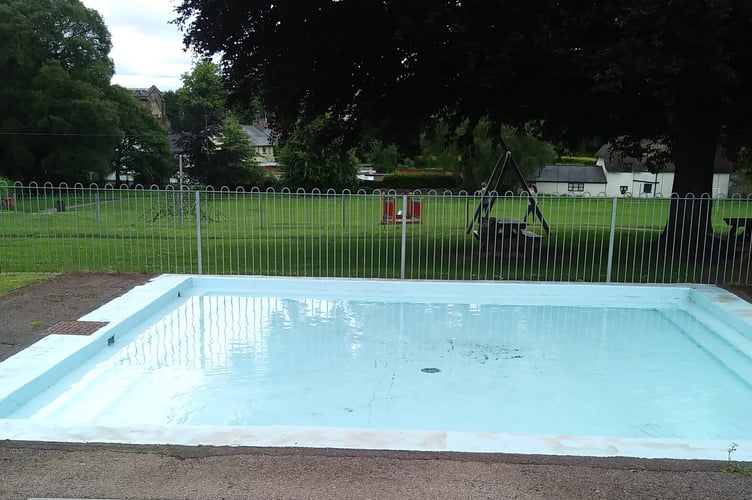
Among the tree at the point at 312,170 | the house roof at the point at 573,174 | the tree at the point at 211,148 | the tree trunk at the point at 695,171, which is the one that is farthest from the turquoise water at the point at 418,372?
the house roof at the point at 573,174

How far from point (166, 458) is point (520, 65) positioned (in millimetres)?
10963

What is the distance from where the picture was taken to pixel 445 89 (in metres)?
14.7

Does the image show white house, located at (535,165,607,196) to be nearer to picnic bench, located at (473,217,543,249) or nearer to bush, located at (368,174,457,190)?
bush, located at (368,174,457,190)

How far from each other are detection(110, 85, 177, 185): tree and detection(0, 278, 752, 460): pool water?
4335 cm

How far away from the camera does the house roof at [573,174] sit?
60.2 metres

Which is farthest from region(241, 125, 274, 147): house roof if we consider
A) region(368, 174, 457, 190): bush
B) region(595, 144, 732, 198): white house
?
region(595, 144, 732, 198): white house

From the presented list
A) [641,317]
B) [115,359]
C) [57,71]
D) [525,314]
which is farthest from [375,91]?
[57,71]

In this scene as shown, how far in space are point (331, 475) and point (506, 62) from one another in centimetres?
950

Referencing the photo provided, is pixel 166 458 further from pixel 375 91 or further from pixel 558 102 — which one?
pixel 558 102

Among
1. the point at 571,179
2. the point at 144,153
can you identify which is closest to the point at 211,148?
the point at 144,153

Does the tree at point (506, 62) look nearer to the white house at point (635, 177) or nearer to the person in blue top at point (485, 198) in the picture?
the person in blue top at point (485, 198)

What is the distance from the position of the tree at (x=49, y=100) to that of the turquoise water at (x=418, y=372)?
36404 millimetres

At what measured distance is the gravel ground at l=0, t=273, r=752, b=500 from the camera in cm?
406

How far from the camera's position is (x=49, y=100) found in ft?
137
